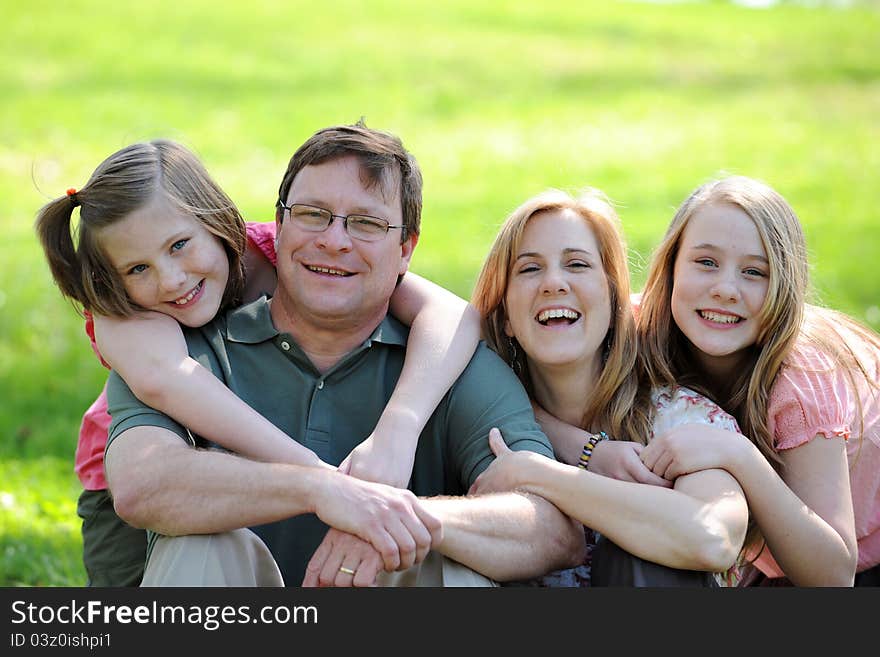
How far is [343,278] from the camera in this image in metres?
3.95

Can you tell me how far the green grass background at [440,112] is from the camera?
346 inches

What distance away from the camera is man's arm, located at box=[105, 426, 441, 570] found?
131 inches

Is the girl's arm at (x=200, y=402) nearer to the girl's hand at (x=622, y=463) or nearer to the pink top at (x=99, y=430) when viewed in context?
the pink top at (x=99, y=430)

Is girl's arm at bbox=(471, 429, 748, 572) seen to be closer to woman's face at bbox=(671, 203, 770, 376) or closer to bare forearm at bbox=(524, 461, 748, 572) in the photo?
bare forearm at bbox=(524, 461, 748, 572)

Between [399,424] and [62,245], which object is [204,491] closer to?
[399,424]

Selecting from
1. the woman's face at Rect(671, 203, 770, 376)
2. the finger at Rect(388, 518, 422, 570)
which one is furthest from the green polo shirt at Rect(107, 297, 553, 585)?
the woman's face at Rect(671, 203, 770, 376)

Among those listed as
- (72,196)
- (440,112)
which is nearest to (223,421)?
(72,196)

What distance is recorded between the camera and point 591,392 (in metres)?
4.02

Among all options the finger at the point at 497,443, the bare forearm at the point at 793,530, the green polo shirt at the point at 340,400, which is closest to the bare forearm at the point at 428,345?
the green polo shirt at the point at 340,400

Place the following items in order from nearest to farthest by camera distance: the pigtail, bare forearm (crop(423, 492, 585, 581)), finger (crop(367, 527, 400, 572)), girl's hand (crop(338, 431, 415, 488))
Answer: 1. finger (crop(367, 527, 400, 572))
2. bare forearm (crop(423, 492, 585, 581))
3. girl's hand (crop(338, 431, 415, 488))
4. the pigtail

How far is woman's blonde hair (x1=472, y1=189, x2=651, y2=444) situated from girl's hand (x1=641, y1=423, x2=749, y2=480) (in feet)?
0.81

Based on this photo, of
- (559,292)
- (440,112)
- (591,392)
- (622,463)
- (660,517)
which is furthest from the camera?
(440,112)

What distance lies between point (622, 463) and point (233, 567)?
1.25 meters

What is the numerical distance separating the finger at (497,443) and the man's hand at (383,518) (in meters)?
0.42
